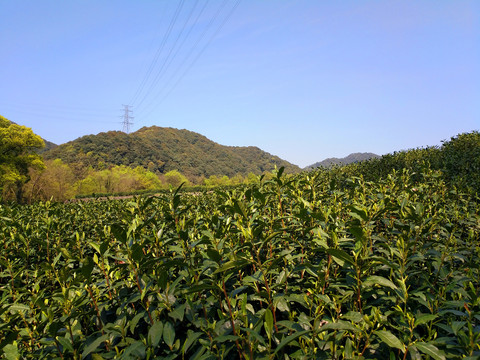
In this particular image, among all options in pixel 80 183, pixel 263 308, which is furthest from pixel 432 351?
pixel 80 183

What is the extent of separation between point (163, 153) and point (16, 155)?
197 feet

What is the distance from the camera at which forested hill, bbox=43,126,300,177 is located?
73438 mm

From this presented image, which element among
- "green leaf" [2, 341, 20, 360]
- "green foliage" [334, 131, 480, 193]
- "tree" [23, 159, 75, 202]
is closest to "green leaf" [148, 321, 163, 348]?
"green leaf" [2, 341, 20, 360]

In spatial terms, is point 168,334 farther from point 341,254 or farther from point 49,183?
point 49,183

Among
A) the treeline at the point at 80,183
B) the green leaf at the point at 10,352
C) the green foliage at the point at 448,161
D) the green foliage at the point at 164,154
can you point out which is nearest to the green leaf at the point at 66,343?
the green leaf at the point at 10,352

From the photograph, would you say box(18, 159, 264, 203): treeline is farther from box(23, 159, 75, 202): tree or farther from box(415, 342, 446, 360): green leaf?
box(415, 342, 446, 360): green leaf

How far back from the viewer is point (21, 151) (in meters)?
34.2

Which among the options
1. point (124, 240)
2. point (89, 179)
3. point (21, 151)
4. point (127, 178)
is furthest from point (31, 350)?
point (127, 178)

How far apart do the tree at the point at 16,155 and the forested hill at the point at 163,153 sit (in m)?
29.6

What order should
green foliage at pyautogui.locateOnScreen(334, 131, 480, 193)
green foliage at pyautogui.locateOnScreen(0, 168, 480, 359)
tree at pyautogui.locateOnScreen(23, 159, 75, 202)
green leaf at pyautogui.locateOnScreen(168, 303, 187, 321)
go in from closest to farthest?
green foliage at pyautogui.locateOnScreen(0, 168, 480, 359), green leaf at pyautogui.locateOnScreen(168, 303, 187, 321), green foliage at pyautogui.locateOnScreen(334, 131, 480, 193), tree at pyautogui.locateOnScreen(23, 159, 75, 202)

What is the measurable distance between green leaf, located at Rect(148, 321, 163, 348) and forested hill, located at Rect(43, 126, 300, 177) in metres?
63.5

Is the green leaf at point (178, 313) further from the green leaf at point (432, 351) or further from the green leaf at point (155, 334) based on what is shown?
the green leaf at point (432, 351)

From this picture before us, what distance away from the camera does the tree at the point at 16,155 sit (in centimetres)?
3092

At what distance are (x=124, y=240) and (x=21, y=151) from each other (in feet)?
141
